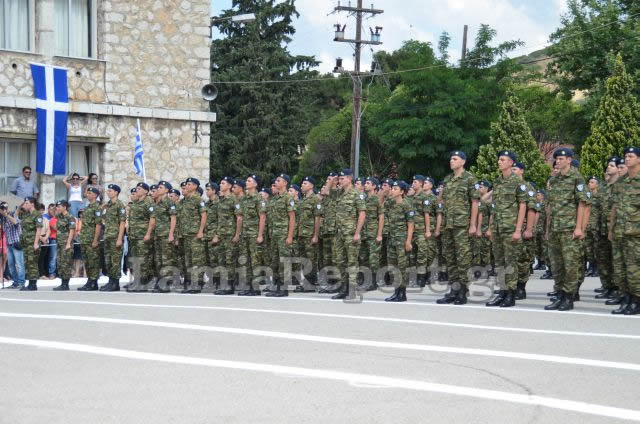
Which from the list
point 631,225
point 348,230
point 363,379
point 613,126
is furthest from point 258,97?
point 363,379

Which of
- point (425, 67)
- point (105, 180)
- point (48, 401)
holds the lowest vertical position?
point (48, 401)

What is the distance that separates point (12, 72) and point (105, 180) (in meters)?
3.40

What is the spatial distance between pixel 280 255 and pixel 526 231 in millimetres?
4865

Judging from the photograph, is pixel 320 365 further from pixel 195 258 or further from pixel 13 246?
pixel 13 246

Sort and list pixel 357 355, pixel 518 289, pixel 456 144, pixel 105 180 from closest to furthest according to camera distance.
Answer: pixel 357 355 → pixel 518 289 → pixel 105 180 → pixel 456 144

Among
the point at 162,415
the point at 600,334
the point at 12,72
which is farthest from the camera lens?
the point at 12,72

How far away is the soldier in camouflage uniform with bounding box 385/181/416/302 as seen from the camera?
14.6 m

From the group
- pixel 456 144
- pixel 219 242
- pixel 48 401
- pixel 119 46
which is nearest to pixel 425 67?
pixel 456 144

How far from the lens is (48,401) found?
23.5 feet

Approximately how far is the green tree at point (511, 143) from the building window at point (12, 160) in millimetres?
18774

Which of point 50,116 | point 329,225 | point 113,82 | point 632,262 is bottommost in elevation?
point 632,262

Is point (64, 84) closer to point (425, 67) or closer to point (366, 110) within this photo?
point (425, 67)

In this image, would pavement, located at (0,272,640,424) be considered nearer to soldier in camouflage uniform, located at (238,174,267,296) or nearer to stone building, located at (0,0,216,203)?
soldier in camouflage uniform, located at (238,174,267,296)

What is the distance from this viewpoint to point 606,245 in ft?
51.0
